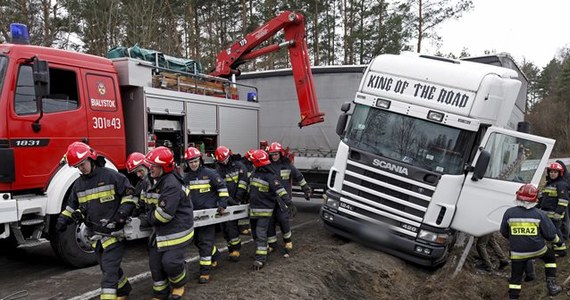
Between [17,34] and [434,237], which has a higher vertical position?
[17,34]

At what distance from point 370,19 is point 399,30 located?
2.09 meters

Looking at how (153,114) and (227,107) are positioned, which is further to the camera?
(227,107)

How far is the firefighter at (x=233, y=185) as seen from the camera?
6172mm

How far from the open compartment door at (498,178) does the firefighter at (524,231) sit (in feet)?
1.78

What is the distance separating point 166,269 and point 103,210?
859 mm

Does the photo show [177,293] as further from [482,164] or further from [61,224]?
[482,164]

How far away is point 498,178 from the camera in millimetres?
5832

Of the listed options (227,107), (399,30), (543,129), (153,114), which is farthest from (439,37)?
(543,129)

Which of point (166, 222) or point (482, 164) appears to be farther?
point (482, 164)

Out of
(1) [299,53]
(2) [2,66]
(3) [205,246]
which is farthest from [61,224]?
(1) [299,53]

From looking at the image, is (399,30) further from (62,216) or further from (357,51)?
(62,216)

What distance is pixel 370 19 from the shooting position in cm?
2267

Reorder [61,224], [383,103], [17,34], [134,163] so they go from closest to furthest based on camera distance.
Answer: [61,224], [134,163], [17,34], [383,103]

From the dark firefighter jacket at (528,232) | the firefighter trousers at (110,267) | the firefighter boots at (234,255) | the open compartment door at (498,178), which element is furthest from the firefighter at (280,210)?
the dark firefighter jacket at (528,232)
